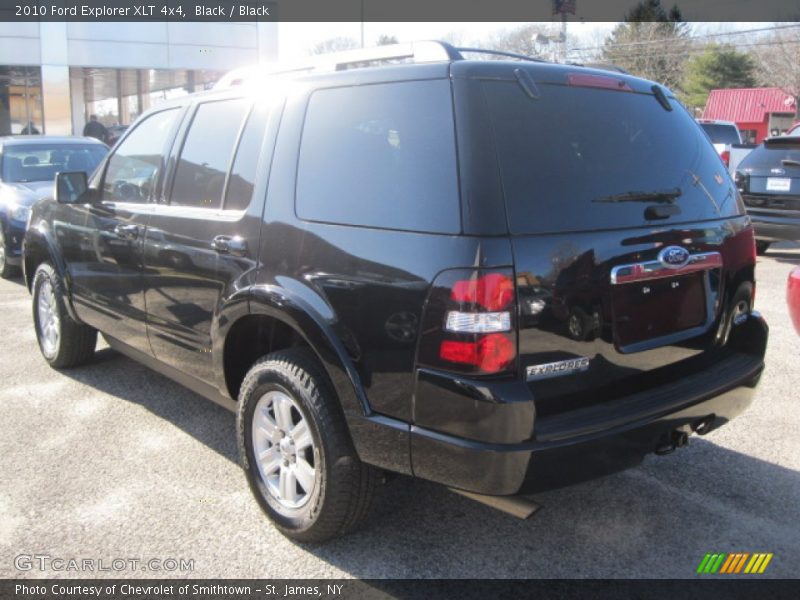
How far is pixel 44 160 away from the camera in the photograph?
9438mm

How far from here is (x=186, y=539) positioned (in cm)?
322

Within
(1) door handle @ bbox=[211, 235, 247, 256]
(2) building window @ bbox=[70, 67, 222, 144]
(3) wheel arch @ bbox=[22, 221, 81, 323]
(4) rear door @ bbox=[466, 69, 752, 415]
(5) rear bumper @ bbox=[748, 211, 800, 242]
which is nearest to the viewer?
(4) rear door @ bbox=[466, 69, 752, 415]

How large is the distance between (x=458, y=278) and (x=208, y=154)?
183 cm

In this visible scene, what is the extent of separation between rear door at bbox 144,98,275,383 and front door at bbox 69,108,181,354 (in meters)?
0.17

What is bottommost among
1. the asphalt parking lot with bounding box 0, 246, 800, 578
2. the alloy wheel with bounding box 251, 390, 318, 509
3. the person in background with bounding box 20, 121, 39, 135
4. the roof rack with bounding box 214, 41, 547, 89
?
the asphalt parking lot with bounding box 0, 246, 800, 578

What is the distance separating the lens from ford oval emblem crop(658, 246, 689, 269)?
2812 millimetres

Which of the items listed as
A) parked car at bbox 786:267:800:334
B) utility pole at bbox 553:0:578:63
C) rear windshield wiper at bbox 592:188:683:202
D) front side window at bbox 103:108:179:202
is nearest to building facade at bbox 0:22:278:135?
utility pole at bbox 553:0:578:63

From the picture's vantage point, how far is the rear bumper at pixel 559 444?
8.02ft

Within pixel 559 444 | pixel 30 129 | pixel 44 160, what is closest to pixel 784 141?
pixel 559 444

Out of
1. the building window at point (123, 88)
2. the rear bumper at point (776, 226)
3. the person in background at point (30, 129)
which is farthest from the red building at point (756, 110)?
the rear bumper at point (776, 226)

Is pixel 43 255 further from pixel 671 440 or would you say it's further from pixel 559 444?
pixel 671 440

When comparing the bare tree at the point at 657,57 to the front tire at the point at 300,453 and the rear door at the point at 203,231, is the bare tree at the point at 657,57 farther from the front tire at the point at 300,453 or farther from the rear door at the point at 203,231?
the front tire at the point at 300,453

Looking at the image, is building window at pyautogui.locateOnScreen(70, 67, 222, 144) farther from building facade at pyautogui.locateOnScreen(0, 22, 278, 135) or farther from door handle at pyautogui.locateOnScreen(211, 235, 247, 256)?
door handle at pyautogui.locateOnScreen(211, 235, 247, 256)

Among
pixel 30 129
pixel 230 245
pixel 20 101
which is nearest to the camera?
pixel 230 245
